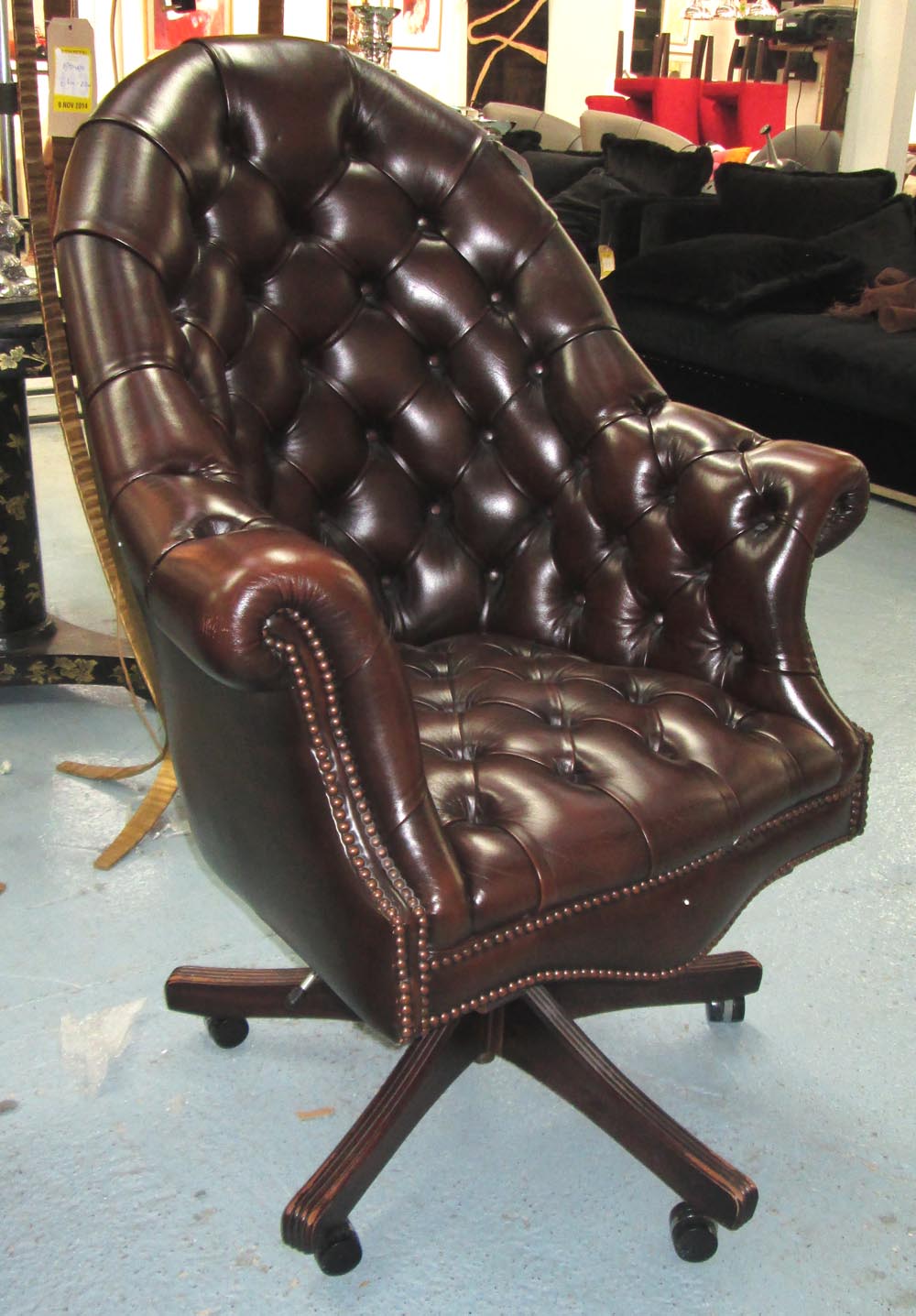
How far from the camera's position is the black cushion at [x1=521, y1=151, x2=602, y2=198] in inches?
231

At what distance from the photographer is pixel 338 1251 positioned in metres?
1.25

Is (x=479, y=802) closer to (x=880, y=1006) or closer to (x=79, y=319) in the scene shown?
(x=79, y=319)

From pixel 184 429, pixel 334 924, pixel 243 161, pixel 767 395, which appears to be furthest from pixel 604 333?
pixel 767 395

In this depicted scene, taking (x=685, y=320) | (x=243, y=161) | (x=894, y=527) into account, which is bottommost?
(x=894, y=527)

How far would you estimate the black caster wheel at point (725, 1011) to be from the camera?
1.62 m

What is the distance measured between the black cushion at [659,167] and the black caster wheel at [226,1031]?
4378 mm

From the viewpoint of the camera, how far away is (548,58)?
7750mm

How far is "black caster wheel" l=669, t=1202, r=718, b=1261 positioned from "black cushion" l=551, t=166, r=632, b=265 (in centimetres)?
456

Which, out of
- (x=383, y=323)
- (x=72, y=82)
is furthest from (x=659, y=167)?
(x=383, y=323)

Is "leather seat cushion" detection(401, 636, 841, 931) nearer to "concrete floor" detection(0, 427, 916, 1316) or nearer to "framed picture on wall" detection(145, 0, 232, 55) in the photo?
"concrete floor" detection(0, 427, 916, 1316)

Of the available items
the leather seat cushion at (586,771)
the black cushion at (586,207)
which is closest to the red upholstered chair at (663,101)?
the black cushion at (586,207)

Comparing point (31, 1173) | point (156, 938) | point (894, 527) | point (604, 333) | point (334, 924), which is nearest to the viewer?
point (334, 924)

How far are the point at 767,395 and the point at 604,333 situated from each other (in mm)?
2599

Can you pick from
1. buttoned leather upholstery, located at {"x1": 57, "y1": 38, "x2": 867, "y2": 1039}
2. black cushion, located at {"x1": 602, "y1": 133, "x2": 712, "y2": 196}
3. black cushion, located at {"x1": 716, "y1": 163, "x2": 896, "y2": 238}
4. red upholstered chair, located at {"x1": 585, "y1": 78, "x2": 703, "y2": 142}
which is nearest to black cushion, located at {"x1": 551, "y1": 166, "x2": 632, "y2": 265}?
black cushion, located at {"x1": 602, "y1": 133, "x2": 712, "y2": 196}
